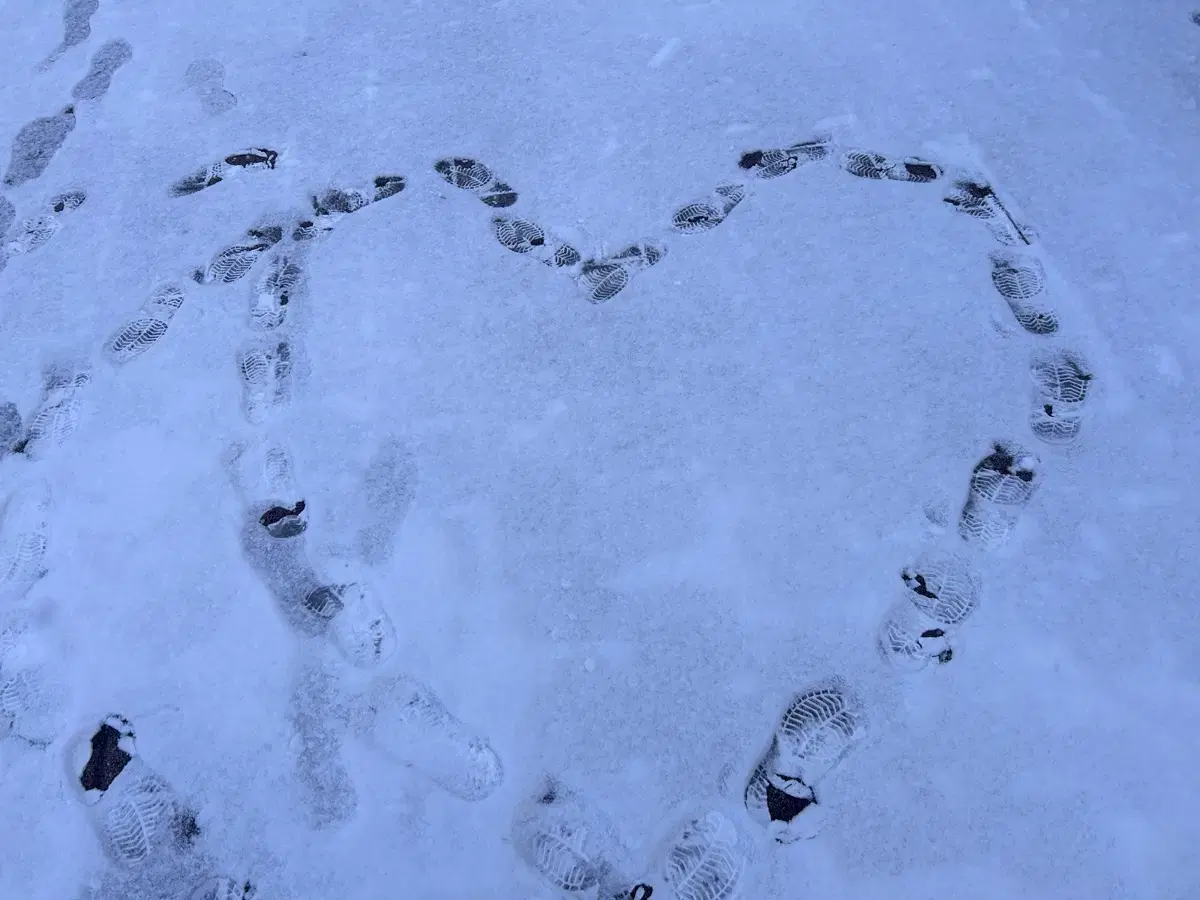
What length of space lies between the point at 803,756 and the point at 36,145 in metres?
2.49

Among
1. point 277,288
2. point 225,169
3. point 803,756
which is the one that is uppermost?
point 225,169

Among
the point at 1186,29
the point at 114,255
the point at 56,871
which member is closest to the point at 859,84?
the point at 1186,29

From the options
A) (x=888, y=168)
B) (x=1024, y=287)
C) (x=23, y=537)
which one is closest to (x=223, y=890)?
(x=23, y=537)

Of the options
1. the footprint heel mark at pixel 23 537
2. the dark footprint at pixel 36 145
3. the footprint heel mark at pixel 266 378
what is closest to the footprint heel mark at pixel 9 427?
the footprint heel mark at pixel 23 537

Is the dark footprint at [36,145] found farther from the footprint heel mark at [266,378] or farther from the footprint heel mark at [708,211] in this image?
the footprint heel mark at [708,211]

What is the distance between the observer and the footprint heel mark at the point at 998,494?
1.41m

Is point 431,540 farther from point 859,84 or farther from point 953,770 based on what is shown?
point 859,84

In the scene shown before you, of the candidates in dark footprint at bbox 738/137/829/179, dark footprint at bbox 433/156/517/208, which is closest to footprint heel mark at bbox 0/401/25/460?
dark footprint at bbox 433/156/517/208

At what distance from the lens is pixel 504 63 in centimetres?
222

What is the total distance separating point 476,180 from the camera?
1.97 m

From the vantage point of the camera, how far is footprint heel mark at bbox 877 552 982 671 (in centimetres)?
131

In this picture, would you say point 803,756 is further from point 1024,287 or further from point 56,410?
point 56,410

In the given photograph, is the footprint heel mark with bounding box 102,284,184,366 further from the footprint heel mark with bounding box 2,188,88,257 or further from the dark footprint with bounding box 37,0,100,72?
the dark footprint with bounding box 37,0,100,72

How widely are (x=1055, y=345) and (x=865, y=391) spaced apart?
0.42 meters
